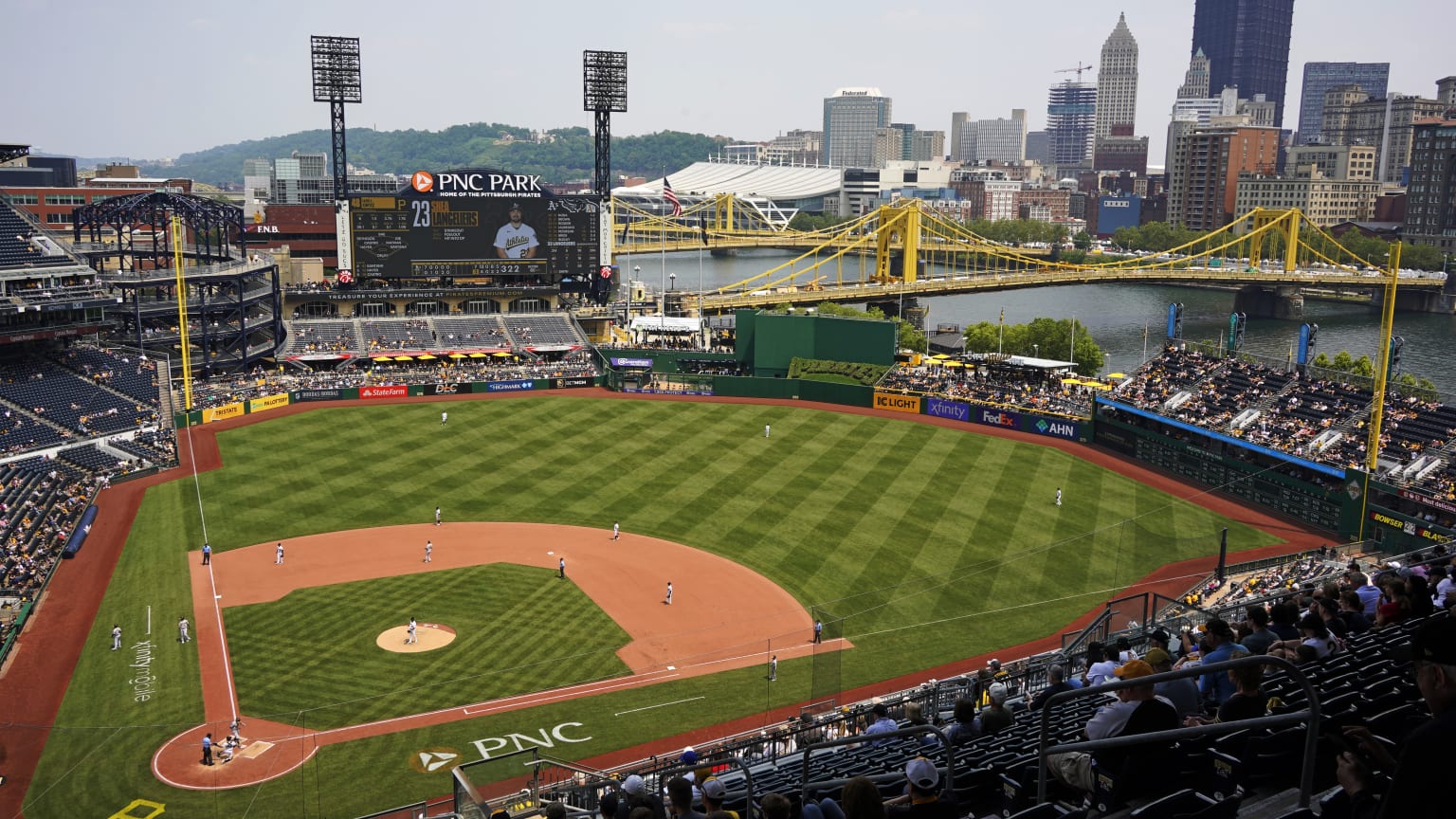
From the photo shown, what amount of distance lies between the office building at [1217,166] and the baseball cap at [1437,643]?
175 metres

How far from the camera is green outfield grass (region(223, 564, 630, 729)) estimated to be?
2656 centimetres

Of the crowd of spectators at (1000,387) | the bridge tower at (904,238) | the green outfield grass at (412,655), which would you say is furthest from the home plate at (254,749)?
the bridge tower at (904,238)

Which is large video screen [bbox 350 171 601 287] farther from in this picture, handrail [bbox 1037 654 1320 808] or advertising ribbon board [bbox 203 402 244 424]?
handrail [bbox 1037 654 1320 808]

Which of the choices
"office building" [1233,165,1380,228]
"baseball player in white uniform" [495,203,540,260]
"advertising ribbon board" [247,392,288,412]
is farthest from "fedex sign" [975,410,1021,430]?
"office building" [1233,165,1380,228]

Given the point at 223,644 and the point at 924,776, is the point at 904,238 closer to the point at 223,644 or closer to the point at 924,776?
the point at 223,644

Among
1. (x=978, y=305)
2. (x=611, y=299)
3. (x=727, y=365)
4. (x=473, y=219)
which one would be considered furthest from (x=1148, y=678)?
(x=978, y=305)

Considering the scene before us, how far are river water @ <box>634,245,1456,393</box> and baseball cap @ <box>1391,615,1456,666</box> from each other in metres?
70.7

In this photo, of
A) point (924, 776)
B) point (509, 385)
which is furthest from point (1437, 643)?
point (509, 385)

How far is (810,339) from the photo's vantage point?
62.3 meters

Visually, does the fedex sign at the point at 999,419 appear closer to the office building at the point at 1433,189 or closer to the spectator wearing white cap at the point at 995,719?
the spectator wearing white cap at the point at 995,719

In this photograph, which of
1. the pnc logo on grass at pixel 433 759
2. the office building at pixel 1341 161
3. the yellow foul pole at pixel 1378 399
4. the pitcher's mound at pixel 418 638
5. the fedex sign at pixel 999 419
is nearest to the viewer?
the pnc logo on grass at pixel 433 759

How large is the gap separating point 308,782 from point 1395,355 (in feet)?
131

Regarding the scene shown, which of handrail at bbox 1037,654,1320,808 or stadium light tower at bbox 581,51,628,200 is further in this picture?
stadium light tower at bbox 581,51,628,200

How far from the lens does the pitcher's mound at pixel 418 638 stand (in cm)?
2930
